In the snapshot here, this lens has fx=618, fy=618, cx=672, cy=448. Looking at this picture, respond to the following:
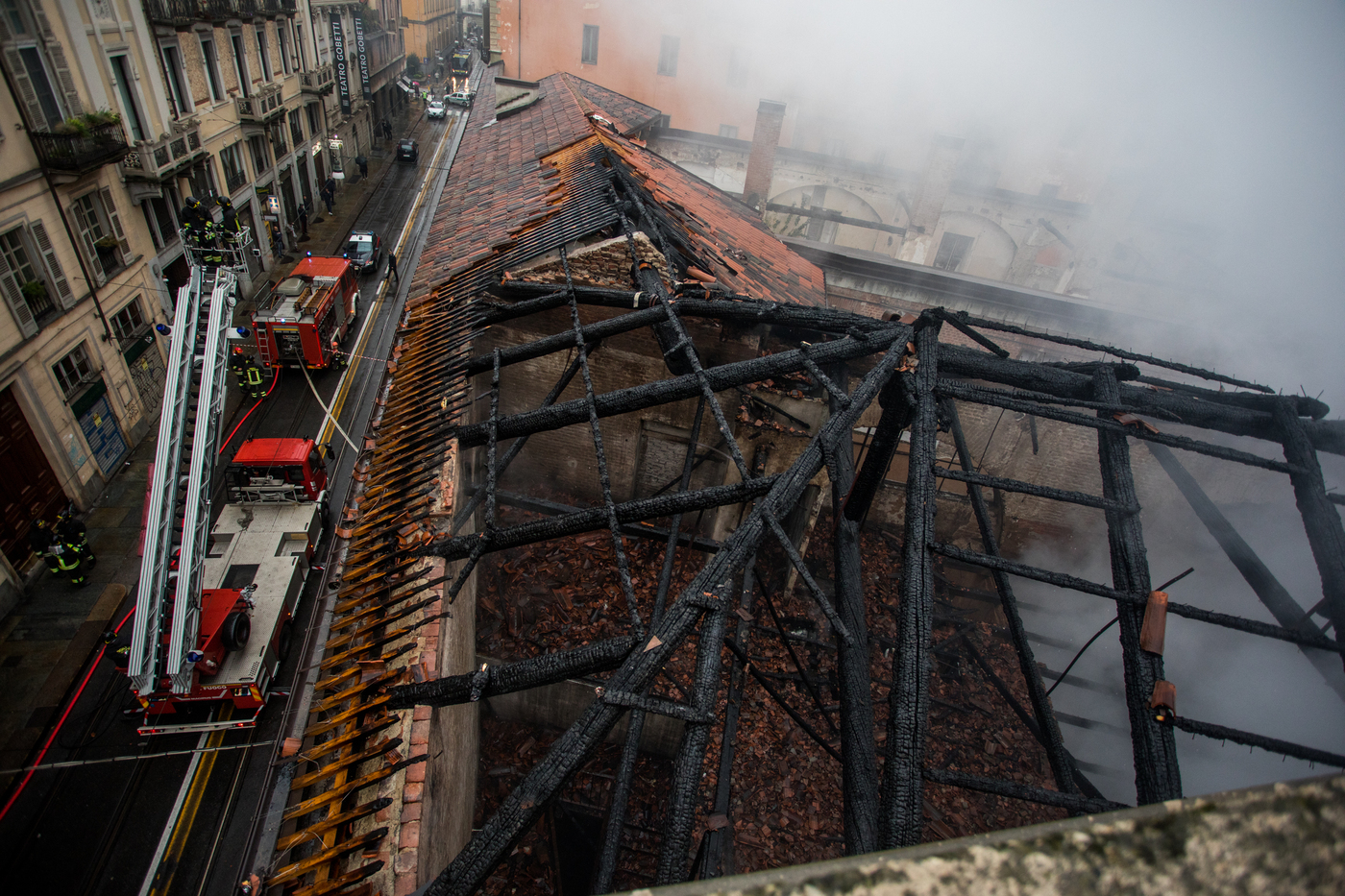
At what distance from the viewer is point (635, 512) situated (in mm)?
4879

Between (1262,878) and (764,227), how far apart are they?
18.6 metres

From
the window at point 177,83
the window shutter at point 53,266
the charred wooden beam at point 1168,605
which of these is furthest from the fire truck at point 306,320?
the charred wooden beam at point 1168,605

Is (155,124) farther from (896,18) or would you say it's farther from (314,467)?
(896,18)

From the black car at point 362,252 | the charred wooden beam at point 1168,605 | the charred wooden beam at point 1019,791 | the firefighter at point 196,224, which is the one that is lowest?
the black car at point 362,252

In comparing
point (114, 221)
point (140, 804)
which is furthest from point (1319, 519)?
point (114, 221)

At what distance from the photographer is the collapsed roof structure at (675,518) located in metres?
3.62

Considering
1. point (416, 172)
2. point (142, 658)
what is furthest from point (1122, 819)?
point (416, 172)

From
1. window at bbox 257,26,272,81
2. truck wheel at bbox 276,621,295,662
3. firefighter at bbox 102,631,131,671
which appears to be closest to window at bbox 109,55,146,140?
window at bbox 257,26,272,81

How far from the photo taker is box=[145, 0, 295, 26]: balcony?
18344 mm

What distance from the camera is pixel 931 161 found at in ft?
81.5

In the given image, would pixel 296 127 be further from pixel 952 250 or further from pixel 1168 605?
pixel 1168 605

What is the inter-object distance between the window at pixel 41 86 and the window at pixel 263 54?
1407 centimetres

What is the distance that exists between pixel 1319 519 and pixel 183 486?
12674mm

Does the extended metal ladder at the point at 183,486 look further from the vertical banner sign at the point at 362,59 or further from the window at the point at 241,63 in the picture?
the vertical banner sign at the point at 362,59
